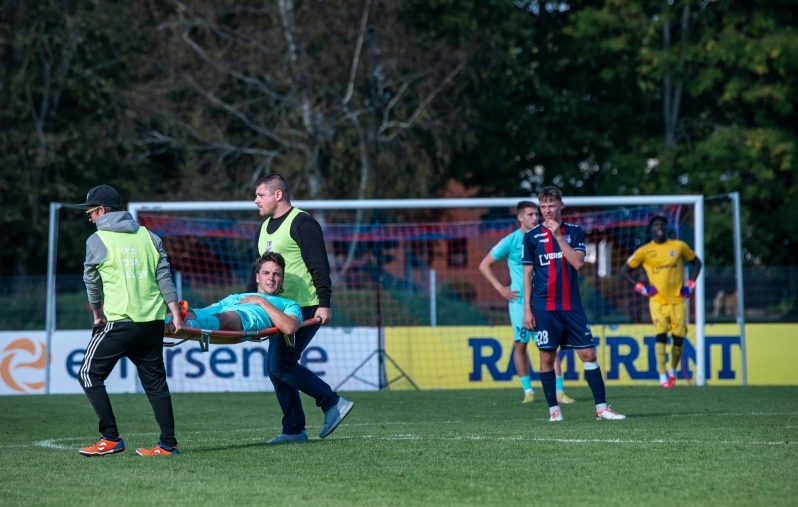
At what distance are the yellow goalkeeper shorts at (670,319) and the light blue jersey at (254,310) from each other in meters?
7.97

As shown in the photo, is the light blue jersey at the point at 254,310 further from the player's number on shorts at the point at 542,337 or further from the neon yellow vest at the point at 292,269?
the player's number on shorts at the point at 542,337

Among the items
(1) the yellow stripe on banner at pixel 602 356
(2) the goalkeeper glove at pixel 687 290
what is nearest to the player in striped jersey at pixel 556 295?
(2) the goalkeeper glove at pixel 687 290

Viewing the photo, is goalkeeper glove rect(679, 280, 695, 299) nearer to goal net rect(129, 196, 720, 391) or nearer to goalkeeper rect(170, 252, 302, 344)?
goal net rect(129, 196, 720, 391)

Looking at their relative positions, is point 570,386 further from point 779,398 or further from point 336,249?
point 336,249

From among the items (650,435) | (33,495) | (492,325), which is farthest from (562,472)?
(492,325)

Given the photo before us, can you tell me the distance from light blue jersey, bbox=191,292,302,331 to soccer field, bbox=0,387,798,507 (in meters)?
0.87

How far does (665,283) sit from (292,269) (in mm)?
7765

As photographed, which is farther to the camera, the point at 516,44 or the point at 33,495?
the point at 516,44

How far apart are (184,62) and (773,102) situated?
1501cm

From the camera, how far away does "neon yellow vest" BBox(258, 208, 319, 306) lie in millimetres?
8070

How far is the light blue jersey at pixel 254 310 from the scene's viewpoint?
7.66 m

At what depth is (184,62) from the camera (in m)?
26.9

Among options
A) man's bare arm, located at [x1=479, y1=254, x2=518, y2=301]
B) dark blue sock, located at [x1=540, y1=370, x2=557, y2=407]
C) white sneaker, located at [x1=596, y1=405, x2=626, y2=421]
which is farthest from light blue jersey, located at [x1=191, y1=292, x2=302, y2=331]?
man's bare arm, located at [x1=479, y1=254, x2=518, y2=301]

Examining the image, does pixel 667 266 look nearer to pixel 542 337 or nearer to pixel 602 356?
pixel 602 356
